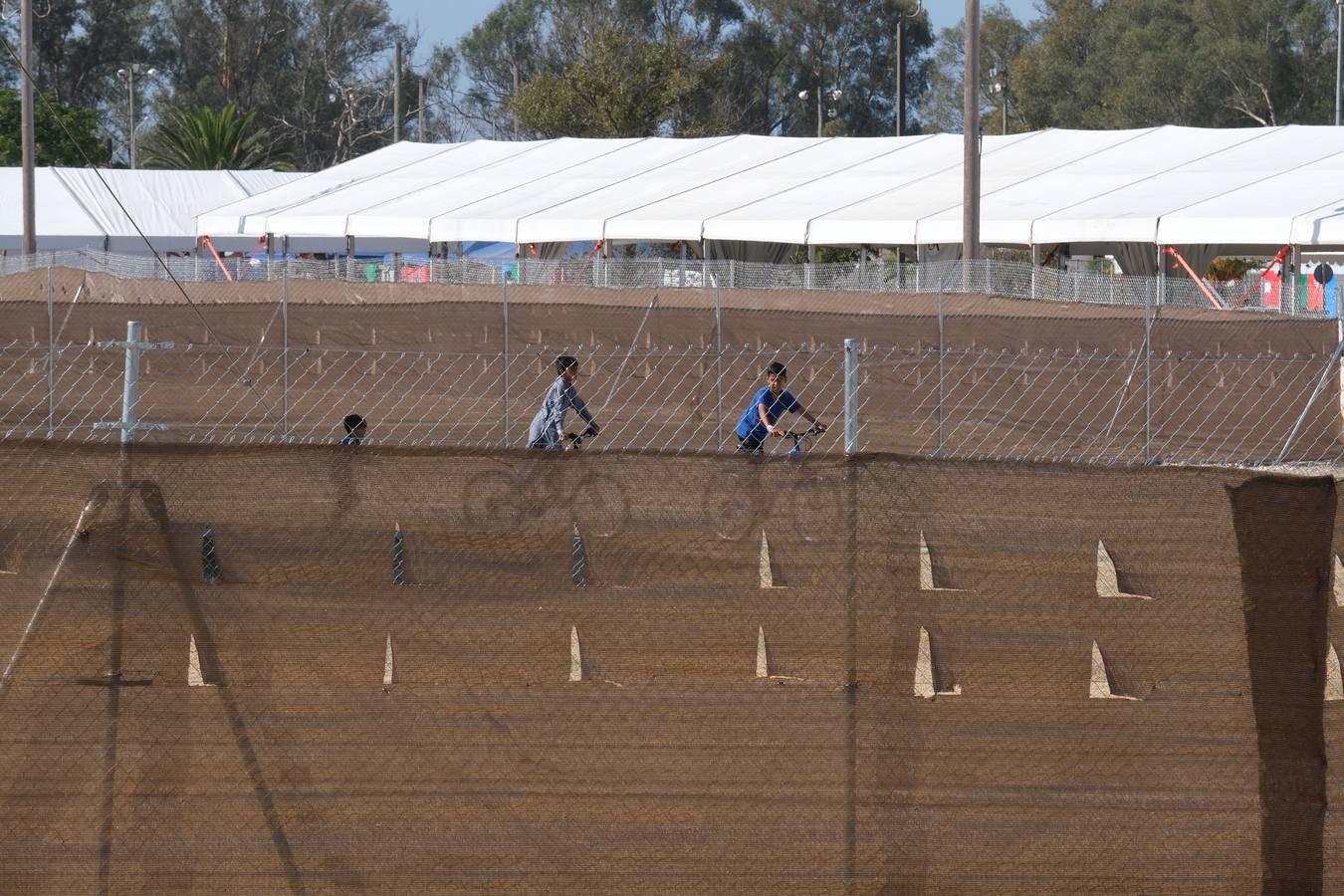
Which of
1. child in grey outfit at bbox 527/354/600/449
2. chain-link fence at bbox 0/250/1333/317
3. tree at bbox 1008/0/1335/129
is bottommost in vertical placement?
child in grey outfit at bbox 527/354/600/449

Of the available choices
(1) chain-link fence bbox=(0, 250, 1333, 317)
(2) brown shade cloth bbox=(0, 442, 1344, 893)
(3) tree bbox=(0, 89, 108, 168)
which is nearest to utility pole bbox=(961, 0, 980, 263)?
(1) chain-link fence bbox=(0, 250, 1333, 317)

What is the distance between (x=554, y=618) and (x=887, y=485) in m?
0.92

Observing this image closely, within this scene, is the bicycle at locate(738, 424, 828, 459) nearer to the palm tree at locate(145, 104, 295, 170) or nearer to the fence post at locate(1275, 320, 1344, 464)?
the fence post at locate(1275, 320, 1344, 464)

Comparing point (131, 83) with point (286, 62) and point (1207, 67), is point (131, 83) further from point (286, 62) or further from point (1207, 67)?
point (1207, 67)

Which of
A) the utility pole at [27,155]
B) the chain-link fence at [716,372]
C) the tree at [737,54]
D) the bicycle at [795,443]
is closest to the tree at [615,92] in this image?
the tree at [737,54]

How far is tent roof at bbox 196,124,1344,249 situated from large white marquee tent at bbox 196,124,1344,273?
0.04 meters

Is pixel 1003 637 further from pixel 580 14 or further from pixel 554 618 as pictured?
pixel 580 14

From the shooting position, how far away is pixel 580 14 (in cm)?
8894

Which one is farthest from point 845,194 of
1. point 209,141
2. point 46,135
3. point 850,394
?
point 46,135

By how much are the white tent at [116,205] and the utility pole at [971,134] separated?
28.2 metres

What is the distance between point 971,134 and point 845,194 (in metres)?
10.5

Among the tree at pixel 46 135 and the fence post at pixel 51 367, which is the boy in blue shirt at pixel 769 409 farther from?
the tree at pixel 46 135

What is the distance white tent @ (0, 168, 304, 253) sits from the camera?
4756 centimetres

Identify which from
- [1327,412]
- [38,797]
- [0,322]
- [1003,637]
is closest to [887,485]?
[1003,637]
